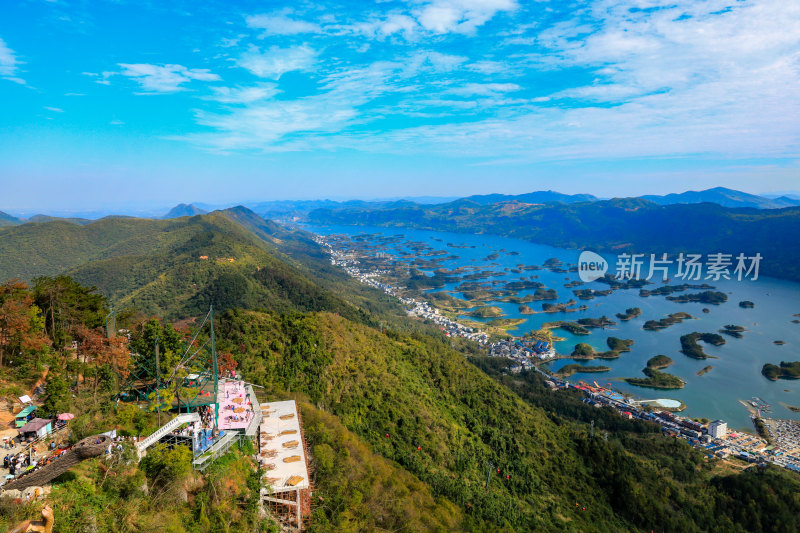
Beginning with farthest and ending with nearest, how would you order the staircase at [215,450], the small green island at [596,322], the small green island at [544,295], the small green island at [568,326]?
the small green island at [544,295] < the small green island at [596,322] < the small green island at [568,326] < the staircase at [215,450]

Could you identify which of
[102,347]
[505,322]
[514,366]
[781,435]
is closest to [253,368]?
[102,347]

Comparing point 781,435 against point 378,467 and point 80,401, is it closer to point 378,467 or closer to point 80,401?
point 378,467

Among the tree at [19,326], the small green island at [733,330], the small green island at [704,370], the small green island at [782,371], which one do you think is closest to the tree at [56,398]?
the tree at [19,326]

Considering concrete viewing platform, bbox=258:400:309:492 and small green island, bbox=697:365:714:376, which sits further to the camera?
small green island, bbox=697:365:714:376

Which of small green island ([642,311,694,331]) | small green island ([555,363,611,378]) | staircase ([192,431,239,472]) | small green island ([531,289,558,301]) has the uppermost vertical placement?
staircase ([192,431,239,472])

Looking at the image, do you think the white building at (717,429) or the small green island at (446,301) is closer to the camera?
the white building at (717,429)

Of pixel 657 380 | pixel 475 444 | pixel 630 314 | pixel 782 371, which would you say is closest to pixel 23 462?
pixel 475 444

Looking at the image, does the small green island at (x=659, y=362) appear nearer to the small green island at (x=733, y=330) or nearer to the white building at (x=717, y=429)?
the white building at (x=717, y=429)

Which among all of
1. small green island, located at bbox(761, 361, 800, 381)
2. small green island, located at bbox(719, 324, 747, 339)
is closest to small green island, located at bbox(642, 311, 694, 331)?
small green island, located at bbox(719, 324, 747, 339)

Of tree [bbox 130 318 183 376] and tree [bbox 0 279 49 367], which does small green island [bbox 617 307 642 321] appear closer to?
tree [bbox 130 318 183 376]
